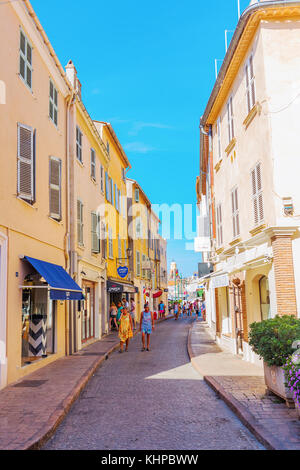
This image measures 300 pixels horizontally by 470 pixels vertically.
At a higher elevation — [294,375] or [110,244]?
[110,244]

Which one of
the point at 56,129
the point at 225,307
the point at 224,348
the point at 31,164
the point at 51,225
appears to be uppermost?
the point at 56,129

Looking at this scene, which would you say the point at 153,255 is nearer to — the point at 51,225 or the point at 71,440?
the point at 51,225

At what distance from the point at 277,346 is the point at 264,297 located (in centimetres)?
545

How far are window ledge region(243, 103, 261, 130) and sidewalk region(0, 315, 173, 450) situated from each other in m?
7.89

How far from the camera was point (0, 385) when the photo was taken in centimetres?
885

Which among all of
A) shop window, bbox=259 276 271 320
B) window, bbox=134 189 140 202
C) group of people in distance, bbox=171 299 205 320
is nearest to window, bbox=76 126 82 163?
shop window, bbox=259 276 271 320

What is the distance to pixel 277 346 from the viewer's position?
279 inches

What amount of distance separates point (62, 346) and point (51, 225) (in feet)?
13.1

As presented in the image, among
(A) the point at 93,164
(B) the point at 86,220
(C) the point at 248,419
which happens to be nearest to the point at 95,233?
(B) the point at 86,220

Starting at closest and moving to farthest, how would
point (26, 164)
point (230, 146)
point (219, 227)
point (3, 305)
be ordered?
point (3, 305)
point (26, 164)
point (230, 146)
point (219, 227)

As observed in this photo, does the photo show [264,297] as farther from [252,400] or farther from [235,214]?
[252,400]

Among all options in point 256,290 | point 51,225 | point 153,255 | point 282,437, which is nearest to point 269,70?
point 256,290

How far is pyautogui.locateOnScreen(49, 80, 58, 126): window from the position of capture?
44.3 ft

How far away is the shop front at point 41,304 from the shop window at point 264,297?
5.29 metres
